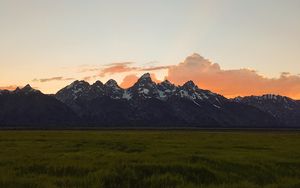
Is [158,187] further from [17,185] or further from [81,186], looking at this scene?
[17,185]

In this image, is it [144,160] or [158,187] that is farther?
[144,160]

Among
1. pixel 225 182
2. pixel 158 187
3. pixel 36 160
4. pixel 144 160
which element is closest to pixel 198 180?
pixel 225 182

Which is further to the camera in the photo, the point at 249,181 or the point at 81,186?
the point at 249,181

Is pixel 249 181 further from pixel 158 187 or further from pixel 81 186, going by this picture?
pixel 81 186

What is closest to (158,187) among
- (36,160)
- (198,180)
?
(198,180)

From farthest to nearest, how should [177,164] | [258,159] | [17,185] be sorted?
[258,159] → [177,164] → [17,185]

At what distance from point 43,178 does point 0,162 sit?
744cm

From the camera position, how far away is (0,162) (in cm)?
3189

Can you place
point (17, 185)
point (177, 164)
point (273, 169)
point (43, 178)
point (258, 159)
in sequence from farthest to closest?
point (258, 159)
point (273, 169)
point (177, 164)
point (43, 178)
point (17, 185)

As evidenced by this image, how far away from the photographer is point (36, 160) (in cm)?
3294

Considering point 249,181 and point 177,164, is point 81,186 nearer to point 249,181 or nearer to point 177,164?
point 177,164

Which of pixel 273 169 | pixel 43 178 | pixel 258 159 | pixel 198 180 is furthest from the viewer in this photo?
pixel 258 159

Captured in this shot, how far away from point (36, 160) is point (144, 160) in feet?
25.1

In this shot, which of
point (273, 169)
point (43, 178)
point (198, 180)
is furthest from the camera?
point (273, 169)
